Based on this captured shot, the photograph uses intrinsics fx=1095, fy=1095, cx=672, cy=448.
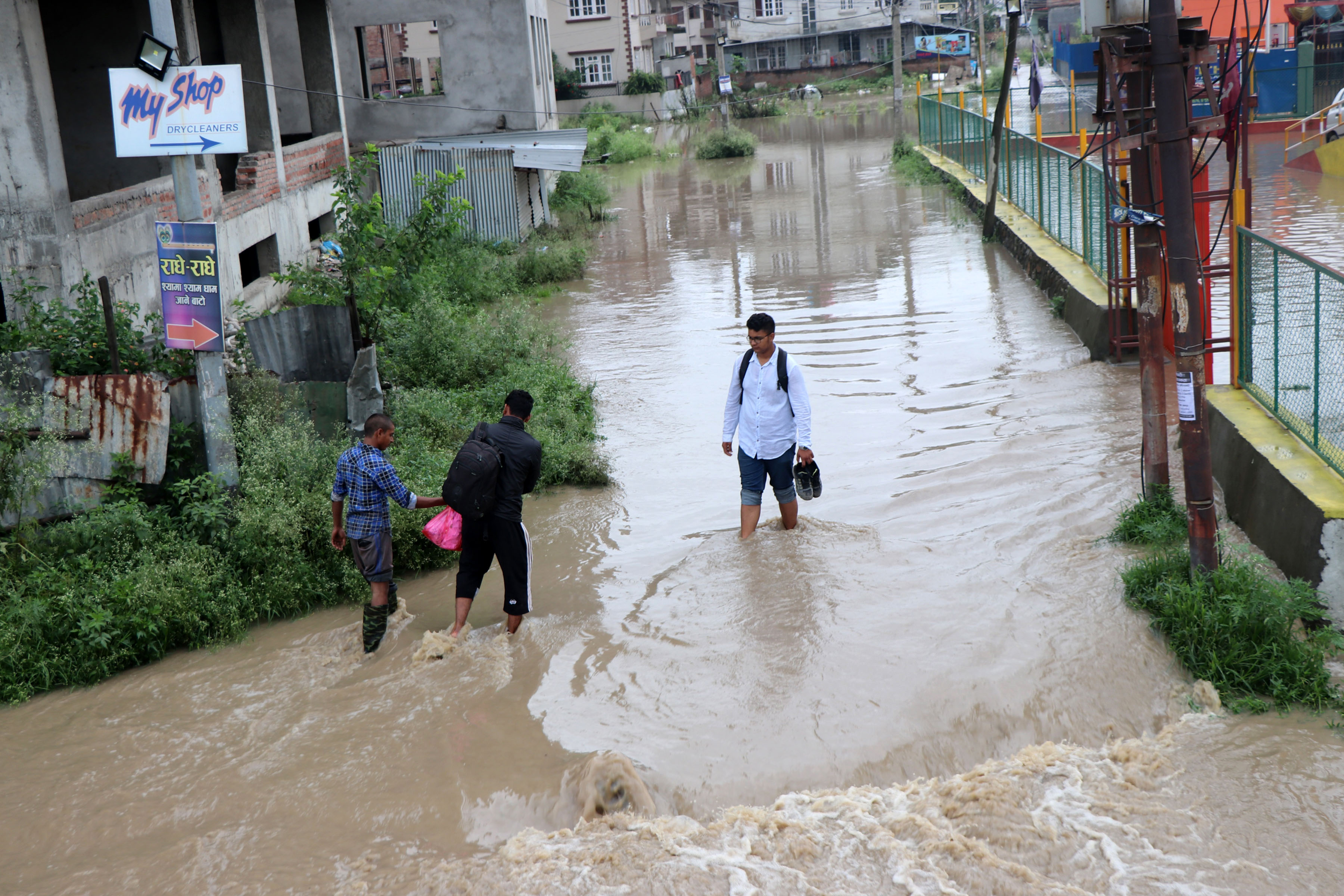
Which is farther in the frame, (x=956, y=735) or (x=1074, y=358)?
(x=1074, y=358)

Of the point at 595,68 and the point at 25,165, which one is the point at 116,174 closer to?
the point at 25,165

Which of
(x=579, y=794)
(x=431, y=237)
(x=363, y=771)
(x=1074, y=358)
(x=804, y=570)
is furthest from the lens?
(x=431, y=237)

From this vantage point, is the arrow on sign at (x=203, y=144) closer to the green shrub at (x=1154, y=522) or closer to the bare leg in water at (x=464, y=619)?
the bare leg in water at (x=464, y=619)

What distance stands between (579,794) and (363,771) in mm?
1169

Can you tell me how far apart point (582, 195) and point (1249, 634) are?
24.9 meters

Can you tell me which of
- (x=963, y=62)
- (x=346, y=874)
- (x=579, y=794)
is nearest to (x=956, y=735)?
(x=579, y=794)

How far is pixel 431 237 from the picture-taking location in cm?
1376

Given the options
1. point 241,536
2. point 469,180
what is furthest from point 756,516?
point 469,180

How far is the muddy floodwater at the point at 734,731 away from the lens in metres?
4.69

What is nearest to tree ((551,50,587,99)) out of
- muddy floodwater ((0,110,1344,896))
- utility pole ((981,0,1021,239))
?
utility pole ((981,0,1021,239))

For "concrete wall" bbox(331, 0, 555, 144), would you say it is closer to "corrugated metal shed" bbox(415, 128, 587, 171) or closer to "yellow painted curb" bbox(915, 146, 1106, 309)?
"corrugated metal shed" bbox(415, 128, 587, 171)

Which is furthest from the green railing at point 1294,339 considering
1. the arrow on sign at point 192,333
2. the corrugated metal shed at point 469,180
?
the corrugated metal shed at point 469,180

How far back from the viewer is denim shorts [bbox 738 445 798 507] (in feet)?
25.3

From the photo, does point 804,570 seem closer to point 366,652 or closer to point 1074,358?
point 366,652
